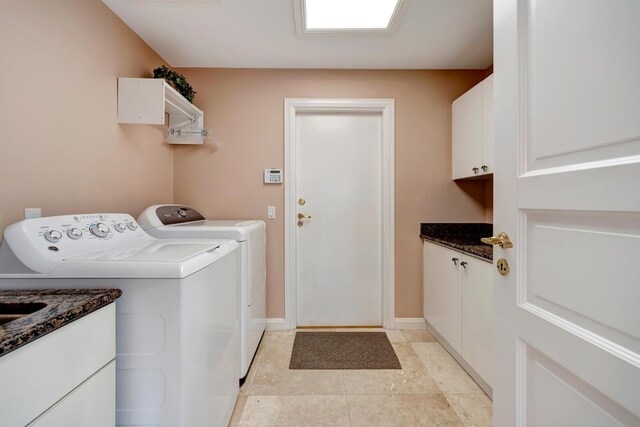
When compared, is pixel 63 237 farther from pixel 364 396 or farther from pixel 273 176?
pixel 364 396

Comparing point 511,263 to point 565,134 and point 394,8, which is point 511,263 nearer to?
point 565,134

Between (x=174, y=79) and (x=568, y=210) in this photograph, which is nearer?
(x=568, y=210)

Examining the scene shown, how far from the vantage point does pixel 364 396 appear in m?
1.61

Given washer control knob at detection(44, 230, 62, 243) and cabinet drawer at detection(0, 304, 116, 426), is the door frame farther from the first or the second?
cabinet drawer at detection(0, 304, 116, 426)

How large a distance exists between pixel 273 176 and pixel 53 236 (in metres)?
1.54

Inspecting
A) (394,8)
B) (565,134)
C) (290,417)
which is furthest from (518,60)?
(290,417)

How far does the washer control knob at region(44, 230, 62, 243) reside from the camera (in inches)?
40.8

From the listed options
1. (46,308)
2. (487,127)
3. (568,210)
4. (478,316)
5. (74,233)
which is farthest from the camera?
(487,127)

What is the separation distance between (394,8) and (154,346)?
6.69ft

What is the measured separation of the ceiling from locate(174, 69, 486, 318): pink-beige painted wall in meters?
0.12

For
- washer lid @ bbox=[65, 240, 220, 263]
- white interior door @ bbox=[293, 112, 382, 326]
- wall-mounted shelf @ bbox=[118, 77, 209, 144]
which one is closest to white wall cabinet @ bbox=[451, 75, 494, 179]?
white interior door @ bbox=[293, 112, 382, 326]

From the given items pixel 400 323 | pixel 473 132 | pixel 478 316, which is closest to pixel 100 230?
pixel 478 316

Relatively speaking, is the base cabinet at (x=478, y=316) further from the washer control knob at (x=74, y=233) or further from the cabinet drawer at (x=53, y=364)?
the washer control knob at (x=74, y=233)

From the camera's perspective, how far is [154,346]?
899 millimetres
